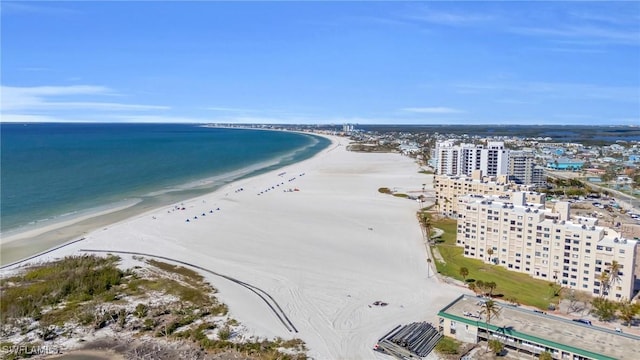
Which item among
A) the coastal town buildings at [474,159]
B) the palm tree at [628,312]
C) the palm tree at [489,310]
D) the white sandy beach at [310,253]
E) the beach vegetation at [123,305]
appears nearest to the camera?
the beach vegetation at [123,305]

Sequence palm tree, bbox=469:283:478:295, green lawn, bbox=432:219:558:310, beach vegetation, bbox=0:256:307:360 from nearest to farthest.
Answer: beach vegetation, bbox=0:256:307:360
green lawn, bbox=432:219:558:310
palm tree, bbox=469:283:478:295

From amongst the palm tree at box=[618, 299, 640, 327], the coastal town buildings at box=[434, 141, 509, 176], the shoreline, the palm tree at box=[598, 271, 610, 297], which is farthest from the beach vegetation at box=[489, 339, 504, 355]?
the coastal town buildings at box=[434, 141, 509, 176]

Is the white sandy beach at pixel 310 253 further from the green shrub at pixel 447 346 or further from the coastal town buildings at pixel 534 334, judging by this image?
the coastal town buildings at pixel 534 334

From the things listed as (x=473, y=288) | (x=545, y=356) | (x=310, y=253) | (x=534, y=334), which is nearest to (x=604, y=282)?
(x=473, y=288)

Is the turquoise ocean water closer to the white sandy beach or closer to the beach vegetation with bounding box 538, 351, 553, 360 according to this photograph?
the white sandy beach

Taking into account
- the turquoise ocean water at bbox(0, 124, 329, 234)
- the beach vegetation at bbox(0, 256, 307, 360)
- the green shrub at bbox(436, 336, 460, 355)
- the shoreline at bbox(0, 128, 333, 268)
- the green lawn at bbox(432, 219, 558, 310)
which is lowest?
the green shrub at bbox(436, 336, 460, 355)

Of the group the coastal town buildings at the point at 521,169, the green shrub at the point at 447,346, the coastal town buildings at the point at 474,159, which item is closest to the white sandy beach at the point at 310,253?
the green shrub at the point at 447,346
